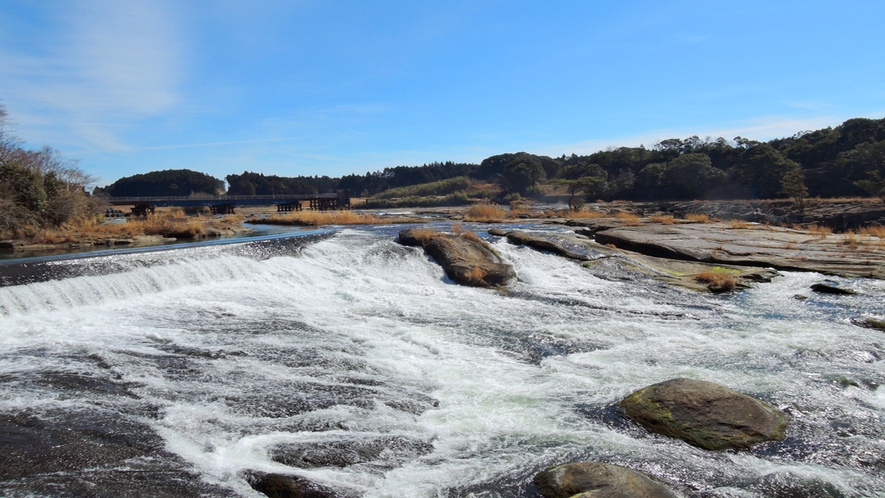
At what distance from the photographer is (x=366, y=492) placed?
4.64m

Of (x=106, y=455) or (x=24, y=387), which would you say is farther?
(x=24, y=387)

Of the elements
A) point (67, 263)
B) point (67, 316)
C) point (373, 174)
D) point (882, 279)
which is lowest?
point (882, 279)

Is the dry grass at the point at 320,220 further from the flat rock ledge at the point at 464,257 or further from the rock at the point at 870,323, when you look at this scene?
the rock at the point at 870,323

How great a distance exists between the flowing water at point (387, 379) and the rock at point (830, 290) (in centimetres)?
44

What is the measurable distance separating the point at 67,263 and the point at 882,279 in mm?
20791

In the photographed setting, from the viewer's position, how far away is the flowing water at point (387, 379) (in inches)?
196

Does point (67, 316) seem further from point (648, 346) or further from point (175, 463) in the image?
point (648, 346)

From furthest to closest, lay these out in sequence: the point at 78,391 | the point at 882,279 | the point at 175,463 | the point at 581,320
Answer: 1. the point at 882,279
2. the point at 581,320
3. the point at 78,391
4. the point at 175,463

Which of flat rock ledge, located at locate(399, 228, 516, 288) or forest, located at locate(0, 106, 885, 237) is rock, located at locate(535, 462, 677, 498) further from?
forest, located at locate(0, 106, 885, 237)

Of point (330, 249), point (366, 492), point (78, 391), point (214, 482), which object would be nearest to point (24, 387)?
point (78, 391)

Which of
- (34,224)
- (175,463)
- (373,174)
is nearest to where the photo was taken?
(175,463)

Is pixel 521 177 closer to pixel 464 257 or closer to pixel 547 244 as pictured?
pixel 547 244

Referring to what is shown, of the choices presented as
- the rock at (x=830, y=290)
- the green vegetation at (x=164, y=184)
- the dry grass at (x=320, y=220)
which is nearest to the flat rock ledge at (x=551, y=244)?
the rock at (x=830, y=290)

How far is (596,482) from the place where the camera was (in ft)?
14.8
